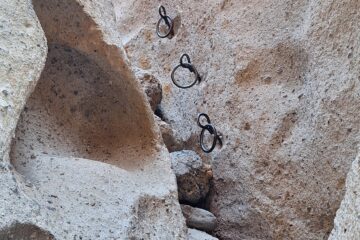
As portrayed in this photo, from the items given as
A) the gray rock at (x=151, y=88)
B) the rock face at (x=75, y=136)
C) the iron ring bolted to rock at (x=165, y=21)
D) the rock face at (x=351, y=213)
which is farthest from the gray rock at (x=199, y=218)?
the iron ring bolted to rock at (x=165, y=21)

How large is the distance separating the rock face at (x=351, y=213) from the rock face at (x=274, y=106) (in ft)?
1.06

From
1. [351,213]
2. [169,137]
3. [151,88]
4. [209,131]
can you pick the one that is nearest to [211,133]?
[209,131]

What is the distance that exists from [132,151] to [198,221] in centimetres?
27

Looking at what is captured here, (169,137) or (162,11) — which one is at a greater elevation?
(162,11)

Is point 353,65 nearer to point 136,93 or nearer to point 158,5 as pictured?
point 136,93

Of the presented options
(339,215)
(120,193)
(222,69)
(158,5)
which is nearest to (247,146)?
(222,69)

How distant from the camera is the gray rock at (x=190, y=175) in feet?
4.55

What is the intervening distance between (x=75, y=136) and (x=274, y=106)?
51cm

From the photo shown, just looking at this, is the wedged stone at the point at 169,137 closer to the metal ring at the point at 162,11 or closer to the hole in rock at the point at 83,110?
the hole in rock at the point at 83,110

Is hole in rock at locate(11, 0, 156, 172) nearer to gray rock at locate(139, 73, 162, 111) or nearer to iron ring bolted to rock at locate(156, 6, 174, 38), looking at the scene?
gray rock at locate(139, 73, 162, 111)

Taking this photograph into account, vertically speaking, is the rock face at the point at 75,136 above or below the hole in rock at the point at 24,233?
above

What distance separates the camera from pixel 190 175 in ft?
4.59

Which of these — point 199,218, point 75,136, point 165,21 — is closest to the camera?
point 75,136

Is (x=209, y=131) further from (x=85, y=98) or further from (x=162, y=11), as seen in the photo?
(x=162, y=11)
